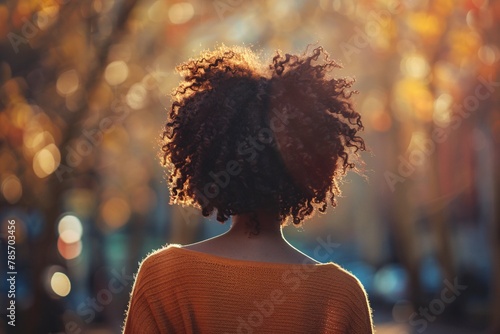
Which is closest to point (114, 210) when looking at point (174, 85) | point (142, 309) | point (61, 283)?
point (61, 283)

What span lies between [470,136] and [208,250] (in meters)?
21.2

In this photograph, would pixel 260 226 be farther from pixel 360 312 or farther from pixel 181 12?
pixel 181 12

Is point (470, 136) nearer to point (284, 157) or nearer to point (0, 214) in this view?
point (0, 214)

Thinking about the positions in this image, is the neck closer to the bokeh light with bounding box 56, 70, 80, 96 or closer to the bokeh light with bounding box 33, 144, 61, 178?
the bokeh light with bounding box 56, 70, 80, 96

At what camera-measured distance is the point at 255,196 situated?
2.92 m

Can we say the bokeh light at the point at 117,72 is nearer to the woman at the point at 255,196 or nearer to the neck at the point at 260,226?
the woman at the point at 255,196

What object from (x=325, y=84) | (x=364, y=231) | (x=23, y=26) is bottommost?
(x=364, y=231)

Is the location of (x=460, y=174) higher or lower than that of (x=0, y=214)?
lower

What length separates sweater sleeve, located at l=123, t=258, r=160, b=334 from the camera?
294 cm

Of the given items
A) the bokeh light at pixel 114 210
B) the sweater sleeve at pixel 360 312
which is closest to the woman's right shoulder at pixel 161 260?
the sweater sleeve at pixel 360 312

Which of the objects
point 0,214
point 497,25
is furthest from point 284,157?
point 0,214

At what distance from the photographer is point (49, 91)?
46.3 ft

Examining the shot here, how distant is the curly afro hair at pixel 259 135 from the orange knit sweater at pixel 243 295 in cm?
21

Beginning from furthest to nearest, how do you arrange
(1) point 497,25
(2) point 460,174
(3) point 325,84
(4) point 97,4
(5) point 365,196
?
1. (5) point 365,196
2. (2) point 460,174
3. (1) point 497,25
4. (4) point 97,4
5. (3) point 325,84
